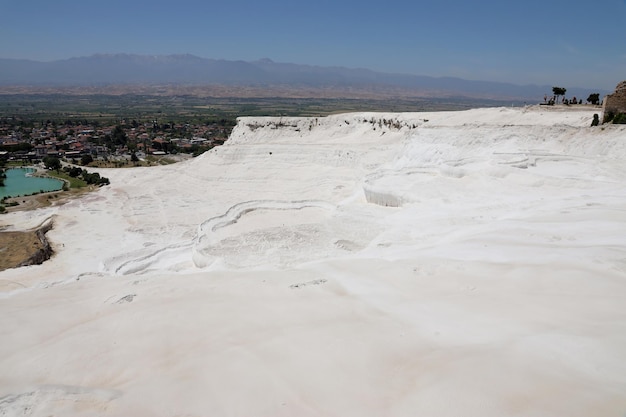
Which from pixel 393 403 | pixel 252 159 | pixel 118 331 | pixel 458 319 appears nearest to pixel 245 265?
pixel 118 331

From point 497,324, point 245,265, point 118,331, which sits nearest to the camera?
point 497,324

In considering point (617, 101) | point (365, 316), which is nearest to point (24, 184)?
point (365, 316)

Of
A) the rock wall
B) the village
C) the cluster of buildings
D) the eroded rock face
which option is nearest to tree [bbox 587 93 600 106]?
the rock wall

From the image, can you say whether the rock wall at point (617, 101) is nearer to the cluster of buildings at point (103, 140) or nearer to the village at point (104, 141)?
the village at point (104, 141)

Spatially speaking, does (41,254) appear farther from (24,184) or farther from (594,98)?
(594,98)

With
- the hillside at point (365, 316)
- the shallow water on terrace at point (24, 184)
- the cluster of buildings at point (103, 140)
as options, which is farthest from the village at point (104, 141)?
the hillside at point (365, 316)

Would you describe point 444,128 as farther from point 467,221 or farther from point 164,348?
point 164,348
